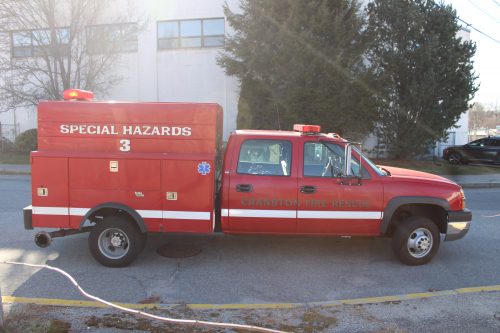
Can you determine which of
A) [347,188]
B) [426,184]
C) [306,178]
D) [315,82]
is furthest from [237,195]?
[315,82]

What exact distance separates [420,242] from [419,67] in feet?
39.6

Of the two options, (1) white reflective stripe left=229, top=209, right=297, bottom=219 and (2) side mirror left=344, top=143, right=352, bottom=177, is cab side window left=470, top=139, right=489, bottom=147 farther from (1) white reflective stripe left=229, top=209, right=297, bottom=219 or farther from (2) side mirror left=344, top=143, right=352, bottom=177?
(1) white reflective stripe left=229, top=209, right=297, bottom=219

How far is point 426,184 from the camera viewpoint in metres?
4.88

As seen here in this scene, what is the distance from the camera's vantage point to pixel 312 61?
13.8 meters

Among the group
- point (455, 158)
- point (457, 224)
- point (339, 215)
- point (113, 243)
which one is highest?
point (455, 158)

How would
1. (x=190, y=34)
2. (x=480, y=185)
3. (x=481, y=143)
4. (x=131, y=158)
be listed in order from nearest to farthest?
(x=131, y=158)
(x=480, y=185)
(x=481, y=143)
(x=190, y=34)

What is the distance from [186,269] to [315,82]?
11.4m

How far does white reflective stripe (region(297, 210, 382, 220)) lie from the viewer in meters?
4.82

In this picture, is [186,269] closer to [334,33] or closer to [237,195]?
[237,195]

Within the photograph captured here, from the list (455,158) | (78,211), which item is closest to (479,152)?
(455,158)

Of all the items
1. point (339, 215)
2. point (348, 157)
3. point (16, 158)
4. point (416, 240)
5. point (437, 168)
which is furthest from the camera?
point (16, 158)

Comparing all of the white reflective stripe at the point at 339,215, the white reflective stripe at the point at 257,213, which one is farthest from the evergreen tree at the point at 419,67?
the white reflective stripe at the point at 257,213

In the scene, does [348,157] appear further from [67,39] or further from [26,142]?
[26,142]

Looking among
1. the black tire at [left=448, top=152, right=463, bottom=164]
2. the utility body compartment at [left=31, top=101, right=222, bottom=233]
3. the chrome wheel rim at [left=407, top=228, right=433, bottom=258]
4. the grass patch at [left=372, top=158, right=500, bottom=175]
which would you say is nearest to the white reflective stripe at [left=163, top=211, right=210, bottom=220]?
the utility body compartment at [left=31, top=101, right=222, bottom=233]
